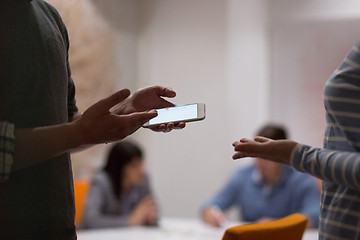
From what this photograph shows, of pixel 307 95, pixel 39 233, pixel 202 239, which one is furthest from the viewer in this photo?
pixel 307 95

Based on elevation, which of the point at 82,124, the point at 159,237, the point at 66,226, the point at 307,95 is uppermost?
the point at 82,124

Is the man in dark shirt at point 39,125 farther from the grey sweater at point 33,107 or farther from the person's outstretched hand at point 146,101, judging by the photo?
the person's outstretched hand at point 146,101

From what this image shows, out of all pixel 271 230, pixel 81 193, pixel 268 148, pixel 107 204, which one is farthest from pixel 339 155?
pixel 81 193

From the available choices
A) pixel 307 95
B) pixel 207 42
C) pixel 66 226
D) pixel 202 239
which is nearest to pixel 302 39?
pixel 307 95

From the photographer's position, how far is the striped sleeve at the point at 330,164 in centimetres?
93

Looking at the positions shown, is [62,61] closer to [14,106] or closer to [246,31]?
[14,106]

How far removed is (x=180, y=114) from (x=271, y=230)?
1.32 feet

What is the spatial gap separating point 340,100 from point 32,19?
617 millimetres

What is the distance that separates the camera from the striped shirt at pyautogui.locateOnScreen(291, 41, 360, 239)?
3.15 feet

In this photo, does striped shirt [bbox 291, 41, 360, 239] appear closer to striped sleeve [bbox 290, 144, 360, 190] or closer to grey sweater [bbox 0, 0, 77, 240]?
striped sleeve [bbox 290, 144, 360, 190]

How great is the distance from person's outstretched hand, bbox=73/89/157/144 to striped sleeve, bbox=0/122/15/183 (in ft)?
0.37

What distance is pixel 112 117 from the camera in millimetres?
974

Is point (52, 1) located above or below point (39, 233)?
above

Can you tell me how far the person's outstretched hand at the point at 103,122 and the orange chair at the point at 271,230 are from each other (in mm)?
439
